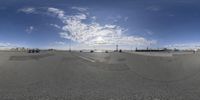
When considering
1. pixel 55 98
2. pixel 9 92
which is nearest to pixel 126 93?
pixel 55 98

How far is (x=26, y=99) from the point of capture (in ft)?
22.7

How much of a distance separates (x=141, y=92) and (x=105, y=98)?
140 cm

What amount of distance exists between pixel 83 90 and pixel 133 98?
1899mm

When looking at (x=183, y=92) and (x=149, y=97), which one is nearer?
(x=149, y=97)

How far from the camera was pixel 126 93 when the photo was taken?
7.86 meters

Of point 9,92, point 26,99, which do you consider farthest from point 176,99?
point 9,92

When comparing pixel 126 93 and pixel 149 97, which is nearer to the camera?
pixel 149 97

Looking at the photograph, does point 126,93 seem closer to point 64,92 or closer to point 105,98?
point 105,98

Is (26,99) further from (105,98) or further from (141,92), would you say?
(141,92)

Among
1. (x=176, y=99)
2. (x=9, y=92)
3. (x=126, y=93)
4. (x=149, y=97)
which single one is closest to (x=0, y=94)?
(x=9, y=92)

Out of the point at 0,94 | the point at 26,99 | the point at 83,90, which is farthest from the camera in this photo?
the point at 83,90

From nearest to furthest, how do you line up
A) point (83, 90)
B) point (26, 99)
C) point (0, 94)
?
point (26, 99), point (0, 94), point (83, 90)

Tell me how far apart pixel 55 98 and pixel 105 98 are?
1265mm

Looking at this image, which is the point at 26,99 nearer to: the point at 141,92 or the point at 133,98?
the point at 133,98
